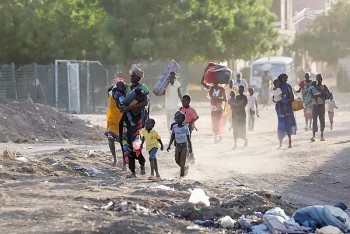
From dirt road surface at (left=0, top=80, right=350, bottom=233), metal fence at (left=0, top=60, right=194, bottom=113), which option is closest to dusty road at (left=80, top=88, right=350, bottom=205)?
dirt road surface at (left=0, top=80, right=350, bottom=233)

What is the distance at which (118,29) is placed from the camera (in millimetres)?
39719

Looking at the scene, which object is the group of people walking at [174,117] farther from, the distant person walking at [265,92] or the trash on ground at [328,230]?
the distant person walking at [265,92]

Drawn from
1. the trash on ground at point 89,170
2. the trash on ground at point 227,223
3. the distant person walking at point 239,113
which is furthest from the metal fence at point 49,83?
the trash on ground at point 227,223

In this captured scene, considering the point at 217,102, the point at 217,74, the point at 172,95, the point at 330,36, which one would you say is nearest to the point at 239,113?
the point at 217,102

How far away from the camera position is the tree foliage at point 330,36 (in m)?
67.3

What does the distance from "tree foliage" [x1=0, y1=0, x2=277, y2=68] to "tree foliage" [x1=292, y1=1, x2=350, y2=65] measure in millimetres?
23758

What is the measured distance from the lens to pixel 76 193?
37.7ft

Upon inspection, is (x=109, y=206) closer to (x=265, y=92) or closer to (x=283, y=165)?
(x=283, y=165)

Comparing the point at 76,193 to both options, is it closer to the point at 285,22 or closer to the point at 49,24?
the point at 49,24

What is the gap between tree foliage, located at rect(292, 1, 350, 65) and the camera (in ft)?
221

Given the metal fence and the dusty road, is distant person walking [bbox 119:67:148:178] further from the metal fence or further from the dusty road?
the metal fence

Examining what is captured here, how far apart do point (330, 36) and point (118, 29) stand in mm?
32306

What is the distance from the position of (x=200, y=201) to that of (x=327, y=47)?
59.1 m

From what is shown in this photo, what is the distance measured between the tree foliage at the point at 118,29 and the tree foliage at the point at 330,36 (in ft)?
77.9
